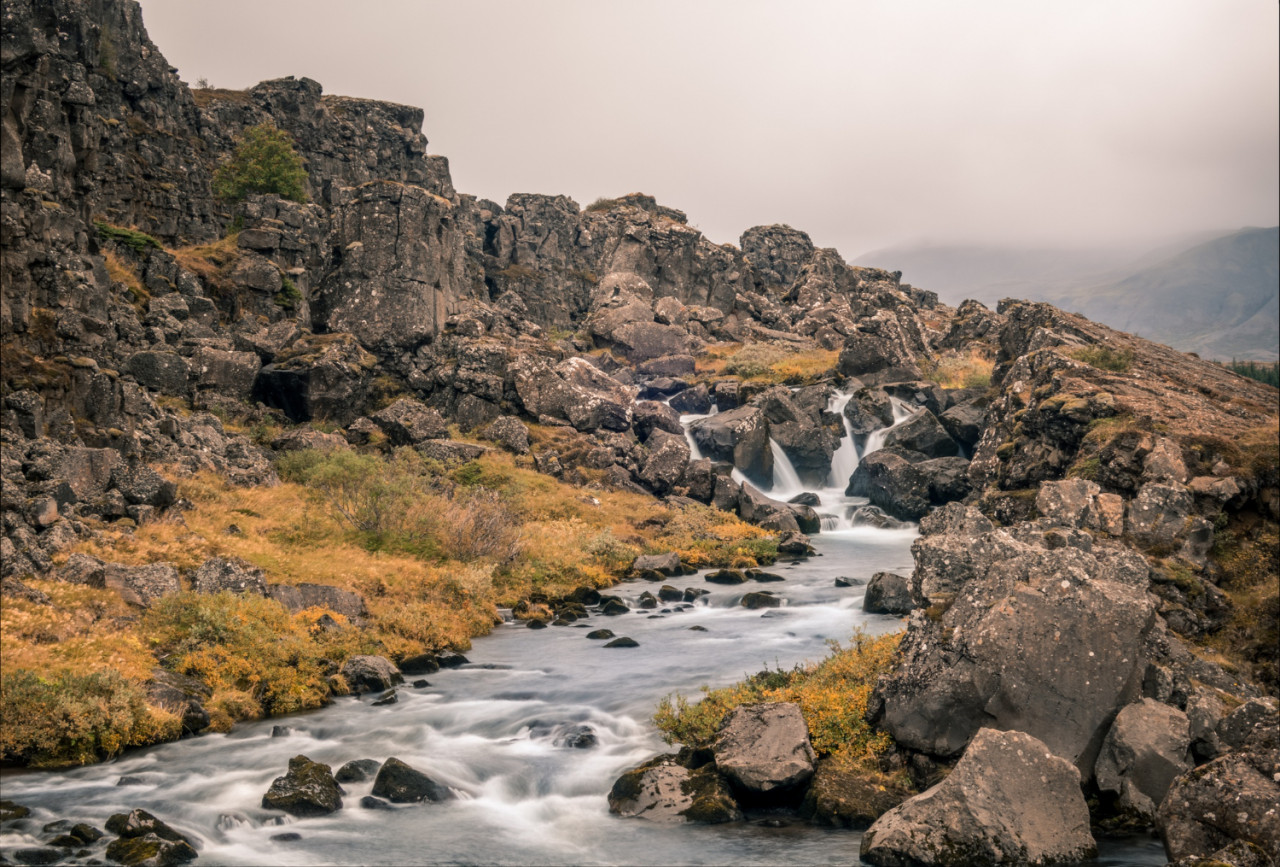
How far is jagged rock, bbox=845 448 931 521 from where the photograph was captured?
4530 cm

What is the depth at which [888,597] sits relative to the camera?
25625mm

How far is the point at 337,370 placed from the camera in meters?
44.8

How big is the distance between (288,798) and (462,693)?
6356 millimetres

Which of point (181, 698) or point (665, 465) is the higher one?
point (665, 465)

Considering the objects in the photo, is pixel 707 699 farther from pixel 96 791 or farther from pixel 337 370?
pixel 337 370

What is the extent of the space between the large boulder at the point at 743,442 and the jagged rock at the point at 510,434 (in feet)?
42.5

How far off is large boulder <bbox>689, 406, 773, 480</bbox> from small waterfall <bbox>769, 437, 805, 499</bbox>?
70 cm

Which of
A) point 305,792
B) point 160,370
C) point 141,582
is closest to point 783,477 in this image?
point 160,370

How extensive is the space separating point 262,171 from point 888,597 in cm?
5771

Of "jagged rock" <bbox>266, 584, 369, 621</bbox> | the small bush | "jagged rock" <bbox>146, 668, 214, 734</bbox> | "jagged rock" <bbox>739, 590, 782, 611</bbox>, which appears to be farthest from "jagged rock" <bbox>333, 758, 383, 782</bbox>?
the small bush

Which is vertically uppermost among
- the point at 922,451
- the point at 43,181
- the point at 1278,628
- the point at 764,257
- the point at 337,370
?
the point at 764,257

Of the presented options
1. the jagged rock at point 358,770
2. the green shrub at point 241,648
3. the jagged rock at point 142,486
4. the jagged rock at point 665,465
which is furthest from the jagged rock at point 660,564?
the jagged rock at point 358,770

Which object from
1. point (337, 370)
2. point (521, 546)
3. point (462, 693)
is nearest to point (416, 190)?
point (337, 370)

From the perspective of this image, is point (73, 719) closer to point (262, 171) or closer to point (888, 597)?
point (888, 597)
